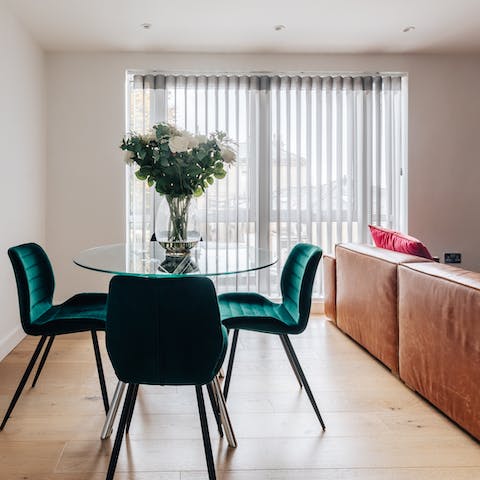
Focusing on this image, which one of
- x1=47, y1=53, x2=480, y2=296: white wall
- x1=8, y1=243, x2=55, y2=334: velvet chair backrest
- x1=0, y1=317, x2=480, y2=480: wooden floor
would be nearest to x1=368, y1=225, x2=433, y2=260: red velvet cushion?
x1=0, y1=317, x2=480, y2=480: wooden floor

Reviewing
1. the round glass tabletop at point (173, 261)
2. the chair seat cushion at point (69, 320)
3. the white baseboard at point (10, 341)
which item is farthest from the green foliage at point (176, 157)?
the white baseboard at point (10, 341)

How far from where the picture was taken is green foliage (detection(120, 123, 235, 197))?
2.09 meters

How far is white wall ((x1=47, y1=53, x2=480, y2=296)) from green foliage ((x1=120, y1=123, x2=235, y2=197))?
1870mm

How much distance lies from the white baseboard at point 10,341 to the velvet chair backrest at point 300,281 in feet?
6.32

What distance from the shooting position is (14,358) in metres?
2.95

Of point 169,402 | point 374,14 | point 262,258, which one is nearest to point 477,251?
point 374,14

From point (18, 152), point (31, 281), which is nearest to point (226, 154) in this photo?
point (31, 281)

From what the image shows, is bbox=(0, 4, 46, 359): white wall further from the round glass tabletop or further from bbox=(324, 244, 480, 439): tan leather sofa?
bbox=(324, 244, 480, 439): tan leather sofa

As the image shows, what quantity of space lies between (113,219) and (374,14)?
8.59 ft

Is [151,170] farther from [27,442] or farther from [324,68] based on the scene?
[324,68]

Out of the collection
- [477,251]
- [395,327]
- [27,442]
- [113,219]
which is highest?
[113,219]

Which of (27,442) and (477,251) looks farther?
(477,251)

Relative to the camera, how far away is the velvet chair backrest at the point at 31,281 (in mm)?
2016

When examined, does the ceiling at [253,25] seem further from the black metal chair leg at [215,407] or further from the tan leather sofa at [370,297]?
the black metal chair leg at [215,407]
